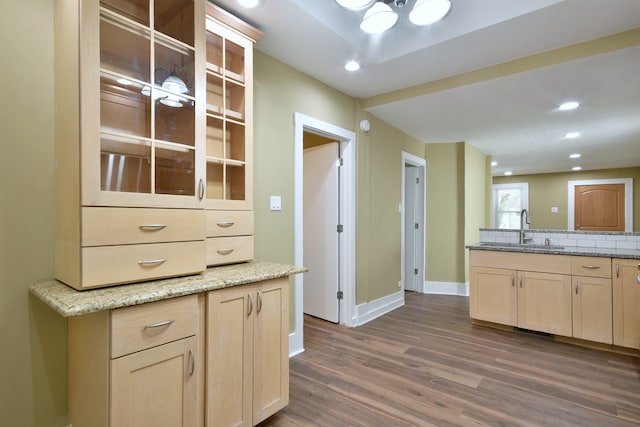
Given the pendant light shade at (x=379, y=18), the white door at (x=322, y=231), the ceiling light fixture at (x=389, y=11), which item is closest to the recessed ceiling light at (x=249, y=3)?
the ceiling light fixture at (x=389, y=11)

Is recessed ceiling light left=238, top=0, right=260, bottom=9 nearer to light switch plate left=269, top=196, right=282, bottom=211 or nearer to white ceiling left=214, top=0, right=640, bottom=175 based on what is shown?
white ceiling left=214, top=0, right=640, bottom=175

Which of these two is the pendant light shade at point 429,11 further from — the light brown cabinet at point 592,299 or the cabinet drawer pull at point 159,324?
the light brown cabinet at point 592,299

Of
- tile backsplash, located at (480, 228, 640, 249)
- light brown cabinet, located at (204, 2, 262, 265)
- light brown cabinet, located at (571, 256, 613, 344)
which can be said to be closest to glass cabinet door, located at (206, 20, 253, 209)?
light brown cabinet, located at (204, 2, 262, 265)

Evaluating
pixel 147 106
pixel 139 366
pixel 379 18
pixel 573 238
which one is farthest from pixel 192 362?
pixel 573 238

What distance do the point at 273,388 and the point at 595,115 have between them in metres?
4.34

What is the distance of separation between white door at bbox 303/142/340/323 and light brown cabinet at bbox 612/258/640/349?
2466 millimetres

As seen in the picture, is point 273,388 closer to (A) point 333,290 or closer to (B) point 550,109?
(A) point 333,290

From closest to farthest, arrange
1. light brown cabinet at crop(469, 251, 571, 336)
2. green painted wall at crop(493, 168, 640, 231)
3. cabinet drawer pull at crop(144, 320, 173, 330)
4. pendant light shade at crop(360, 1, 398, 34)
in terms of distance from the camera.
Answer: cabinet drawer pull at crop(144, 320, 173, 330) → pendant light shade at crop(360, 1, 398, 34) → light brown cabinet at crop(469, 251, 571, 336) → green painted wall at crop(493, 168, 640, 231)

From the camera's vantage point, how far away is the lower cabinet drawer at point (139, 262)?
1270mm

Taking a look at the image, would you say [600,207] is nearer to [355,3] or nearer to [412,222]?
[412,222]

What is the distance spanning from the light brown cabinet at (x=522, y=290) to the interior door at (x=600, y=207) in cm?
597

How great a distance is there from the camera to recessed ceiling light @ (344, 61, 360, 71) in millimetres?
2660

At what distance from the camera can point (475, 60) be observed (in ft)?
8.50

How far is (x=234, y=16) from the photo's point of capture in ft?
6.41
